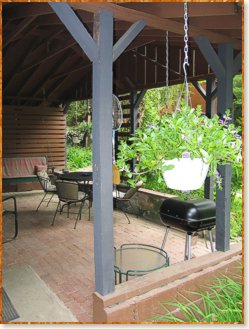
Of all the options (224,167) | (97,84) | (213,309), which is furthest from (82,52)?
(213,309)

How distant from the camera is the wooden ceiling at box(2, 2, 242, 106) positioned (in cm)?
243

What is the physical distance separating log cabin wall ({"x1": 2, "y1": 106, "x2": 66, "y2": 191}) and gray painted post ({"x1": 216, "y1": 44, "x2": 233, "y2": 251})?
21.0 ft

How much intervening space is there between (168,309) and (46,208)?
449 cm

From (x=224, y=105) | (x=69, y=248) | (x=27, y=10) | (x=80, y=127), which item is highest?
(x=27, y=10)

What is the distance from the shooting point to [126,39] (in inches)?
90.6

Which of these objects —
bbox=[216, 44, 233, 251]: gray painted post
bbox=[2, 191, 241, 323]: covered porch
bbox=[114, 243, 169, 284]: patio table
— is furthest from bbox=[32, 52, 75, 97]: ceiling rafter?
bbox=[114, 243, 169, 284]: patio table

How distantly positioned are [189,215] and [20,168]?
21.5ft

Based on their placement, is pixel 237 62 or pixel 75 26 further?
pixel 237 62

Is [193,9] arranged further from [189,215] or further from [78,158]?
[78,158]

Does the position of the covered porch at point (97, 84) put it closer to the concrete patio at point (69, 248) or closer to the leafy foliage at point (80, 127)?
the concrete patio at point (69, 248)

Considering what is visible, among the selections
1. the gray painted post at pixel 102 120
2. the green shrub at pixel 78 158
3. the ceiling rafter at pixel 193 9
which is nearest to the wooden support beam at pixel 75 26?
the gray painted post at pixel 102 120

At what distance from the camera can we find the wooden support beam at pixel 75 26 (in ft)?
6.76

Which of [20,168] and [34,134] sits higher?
[34,134]

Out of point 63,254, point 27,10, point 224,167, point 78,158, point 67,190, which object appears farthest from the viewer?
point 78,158
